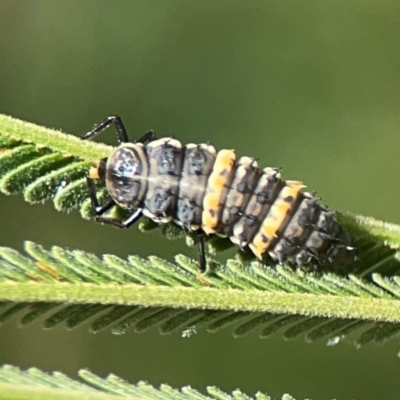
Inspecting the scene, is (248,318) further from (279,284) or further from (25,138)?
(25,138)

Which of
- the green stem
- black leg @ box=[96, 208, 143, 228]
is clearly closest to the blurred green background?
black leg @ box=[96, 208, 143, 228]

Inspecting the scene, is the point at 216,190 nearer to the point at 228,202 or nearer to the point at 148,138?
the point at 228,202

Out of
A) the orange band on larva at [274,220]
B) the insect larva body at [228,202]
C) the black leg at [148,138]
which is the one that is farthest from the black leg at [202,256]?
the black leg at [148,138]

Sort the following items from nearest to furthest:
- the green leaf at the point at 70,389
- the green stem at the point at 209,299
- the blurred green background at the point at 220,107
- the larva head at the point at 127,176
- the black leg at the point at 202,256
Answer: the green leaf at the point at 70,389 < the green stem at the point at 209,299 < the black leg at the point at 202,256 < the larva head at the point at 127,176 < the blurred green background at the point at 220,107

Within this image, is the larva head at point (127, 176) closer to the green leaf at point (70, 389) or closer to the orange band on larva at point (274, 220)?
the orange band on larva at point (274, 220)

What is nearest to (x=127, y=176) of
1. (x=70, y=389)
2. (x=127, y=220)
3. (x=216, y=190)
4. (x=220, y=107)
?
(x=127, y=220)

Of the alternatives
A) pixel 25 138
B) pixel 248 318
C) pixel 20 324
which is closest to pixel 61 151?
pixel 25 138

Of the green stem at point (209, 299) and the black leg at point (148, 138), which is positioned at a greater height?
the black leg at point (148, 138)
